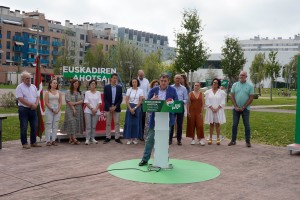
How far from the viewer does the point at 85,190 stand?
564 centimetres

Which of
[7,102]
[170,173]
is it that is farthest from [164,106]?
[7,102]

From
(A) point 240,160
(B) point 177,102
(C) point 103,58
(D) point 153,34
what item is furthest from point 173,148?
(D) point 153,34

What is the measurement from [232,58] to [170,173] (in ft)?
99.3

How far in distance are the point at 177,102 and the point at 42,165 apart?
2.95 metres

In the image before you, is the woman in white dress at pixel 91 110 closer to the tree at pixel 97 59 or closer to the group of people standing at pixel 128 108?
the group of people standing at pixel 128 108

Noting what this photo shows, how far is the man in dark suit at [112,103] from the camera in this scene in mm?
10242

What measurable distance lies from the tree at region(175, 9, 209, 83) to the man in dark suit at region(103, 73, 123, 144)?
66.5 feet

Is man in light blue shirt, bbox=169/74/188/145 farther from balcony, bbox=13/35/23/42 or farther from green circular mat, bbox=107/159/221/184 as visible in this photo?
balcony, bbox=13/35/23/42

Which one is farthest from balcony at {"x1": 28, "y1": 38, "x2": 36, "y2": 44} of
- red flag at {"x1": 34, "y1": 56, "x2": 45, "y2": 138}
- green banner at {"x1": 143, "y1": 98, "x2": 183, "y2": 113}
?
green banner at {"x1": 143, "y1": 98, "x2": 183, "y2": 113}

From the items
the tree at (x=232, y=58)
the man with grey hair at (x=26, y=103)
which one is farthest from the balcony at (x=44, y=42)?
the man with grey hair at (x=26, y=103)

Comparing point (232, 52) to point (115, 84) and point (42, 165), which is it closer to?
point (115, 84)

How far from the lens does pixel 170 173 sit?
271 inches

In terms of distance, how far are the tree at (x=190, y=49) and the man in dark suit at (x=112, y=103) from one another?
20.3 meters

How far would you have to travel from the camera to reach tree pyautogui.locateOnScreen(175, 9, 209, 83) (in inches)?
1187
